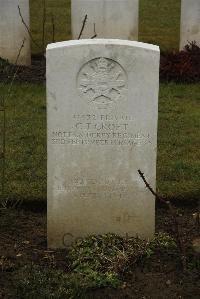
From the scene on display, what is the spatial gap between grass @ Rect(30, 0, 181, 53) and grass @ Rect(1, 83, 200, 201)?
324 cm

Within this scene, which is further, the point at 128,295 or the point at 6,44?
the point at 6,44

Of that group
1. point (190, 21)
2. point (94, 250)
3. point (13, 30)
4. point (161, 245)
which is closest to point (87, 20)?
point (13, 30)

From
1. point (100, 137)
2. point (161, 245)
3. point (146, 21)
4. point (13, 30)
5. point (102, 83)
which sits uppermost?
point (146, 21)

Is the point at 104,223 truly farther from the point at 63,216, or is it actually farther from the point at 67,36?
the point at 67,36

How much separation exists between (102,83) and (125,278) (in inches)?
53.1

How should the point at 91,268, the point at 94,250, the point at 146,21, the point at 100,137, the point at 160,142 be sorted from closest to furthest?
1. the point at 91,268
2. the point at 94,250
3. the point at 100,137
4. the point at 160,142
5. the point at 146,21

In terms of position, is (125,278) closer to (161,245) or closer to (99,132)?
(161,245)

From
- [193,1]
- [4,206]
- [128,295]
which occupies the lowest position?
[128,295]

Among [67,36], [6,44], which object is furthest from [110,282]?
[67,36]

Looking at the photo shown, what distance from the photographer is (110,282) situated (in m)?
4.66

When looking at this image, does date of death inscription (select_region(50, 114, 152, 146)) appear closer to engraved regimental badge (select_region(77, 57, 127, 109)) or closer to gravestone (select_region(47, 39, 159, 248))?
gravestone (select_region(47, 39, 159, 248))

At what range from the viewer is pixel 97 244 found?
5070mm

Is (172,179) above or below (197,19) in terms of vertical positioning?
below

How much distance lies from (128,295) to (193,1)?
25.0ft
